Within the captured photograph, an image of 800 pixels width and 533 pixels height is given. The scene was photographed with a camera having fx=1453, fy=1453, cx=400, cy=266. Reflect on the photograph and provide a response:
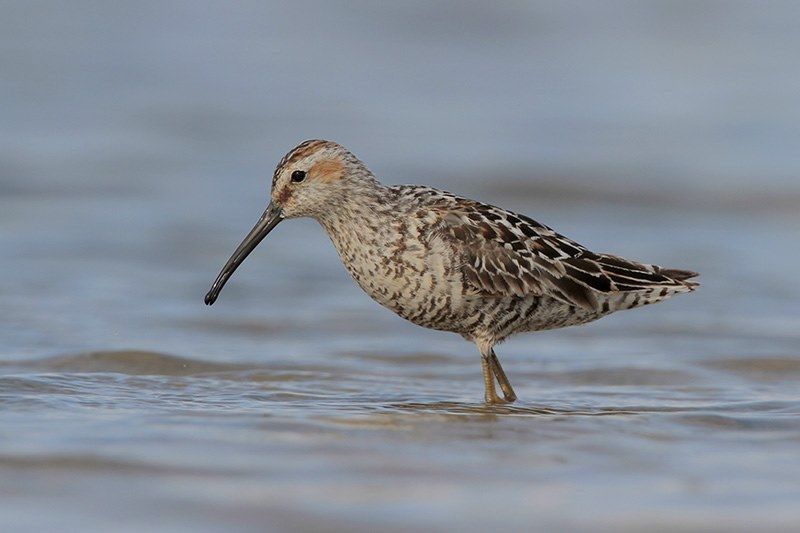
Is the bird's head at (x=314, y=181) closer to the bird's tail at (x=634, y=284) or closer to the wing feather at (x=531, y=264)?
the wing feather at (x=531, y=264)

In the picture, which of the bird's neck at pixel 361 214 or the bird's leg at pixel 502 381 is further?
the bird's leg at pixel 502 381

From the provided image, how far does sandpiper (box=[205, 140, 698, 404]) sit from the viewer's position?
30.6 feet

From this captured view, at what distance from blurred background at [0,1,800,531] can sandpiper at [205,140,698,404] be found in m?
0.62

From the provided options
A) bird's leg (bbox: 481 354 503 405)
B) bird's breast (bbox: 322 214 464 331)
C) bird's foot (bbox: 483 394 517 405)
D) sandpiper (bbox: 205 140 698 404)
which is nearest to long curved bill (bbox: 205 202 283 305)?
sandpiper (bbox: 205 140 698 404)

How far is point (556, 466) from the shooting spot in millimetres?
7688

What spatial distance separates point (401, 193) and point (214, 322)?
9.93 ft

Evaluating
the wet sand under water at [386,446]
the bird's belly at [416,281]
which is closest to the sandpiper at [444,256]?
the bird's belly at [416,281]

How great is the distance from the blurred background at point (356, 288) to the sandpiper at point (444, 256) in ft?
2.02

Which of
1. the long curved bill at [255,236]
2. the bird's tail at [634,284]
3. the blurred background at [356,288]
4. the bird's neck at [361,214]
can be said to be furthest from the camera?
the bird's tail at [634,284]

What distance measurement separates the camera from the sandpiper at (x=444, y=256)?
933cm

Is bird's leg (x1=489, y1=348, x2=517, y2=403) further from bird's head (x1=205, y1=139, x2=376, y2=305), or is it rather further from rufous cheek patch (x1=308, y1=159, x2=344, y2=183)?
rufous cheek patch (x1=308, y1=159, x2=344, y2=183)

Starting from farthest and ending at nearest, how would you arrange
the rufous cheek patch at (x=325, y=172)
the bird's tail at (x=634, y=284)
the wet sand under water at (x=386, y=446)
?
1. the bird's tail at (x=634, y=284)
2. the rufous cheek patch at (x=325, y=172)
3. the wet sand under water at (x=386, y=446)

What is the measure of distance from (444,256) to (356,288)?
4.10 metres

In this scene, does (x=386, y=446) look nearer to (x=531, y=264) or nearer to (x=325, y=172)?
(x=531, y=264)
